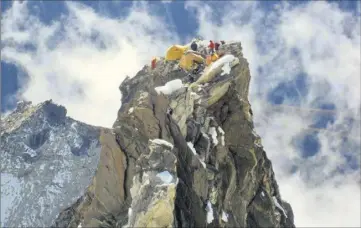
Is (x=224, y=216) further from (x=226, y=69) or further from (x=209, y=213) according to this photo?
(x=226, y=69)

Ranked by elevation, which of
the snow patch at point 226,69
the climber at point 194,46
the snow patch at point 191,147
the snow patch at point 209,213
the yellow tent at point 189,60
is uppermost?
the climber at point 194,46

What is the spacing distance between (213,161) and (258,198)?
455 inches

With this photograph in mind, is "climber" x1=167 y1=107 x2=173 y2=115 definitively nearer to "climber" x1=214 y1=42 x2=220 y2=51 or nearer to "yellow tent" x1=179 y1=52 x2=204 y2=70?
"yellow tent" x1=179 y1=52 x2=204 y2=70

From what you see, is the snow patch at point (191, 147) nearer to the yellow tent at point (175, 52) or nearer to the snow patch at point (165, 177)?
the snow patch at point (165, 177)

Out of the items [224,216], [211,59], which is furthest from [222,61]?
→ [224,216]

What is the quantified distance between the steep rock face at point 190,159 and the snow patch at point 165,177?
64 mm

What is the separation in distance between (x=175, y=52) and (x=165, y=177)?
30585 mm

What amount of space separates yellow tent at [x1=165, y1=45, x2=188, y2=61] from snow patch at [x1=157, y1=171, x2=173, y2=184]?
1147 inches

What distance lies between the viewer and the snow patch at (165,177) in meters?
44.0

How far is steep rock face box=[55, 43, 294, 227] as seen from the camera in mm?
45062

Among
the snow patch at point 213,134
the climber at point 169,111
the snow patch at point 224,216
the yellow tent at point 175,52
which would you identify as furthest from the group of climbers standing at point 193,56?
the snow patch at point 224,216

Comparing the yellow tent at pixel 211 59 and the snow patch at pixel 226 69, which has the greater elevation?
the yellow tent at pixel 211 59

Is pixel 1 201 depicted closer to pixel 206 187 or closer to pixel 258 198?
pixel 258 198

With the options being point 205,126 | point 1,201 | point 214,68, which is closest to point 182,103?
point 205,126
